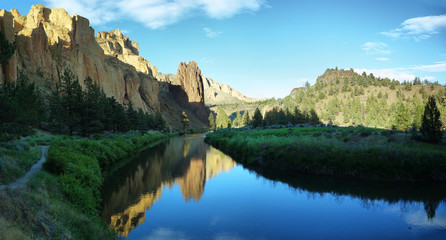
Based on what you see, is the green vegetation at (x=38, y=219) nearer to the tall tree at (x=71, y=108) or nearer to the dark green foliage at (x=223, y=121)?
the tall tree at (x=71, y=108)

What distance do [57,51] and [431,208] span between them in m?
76.9

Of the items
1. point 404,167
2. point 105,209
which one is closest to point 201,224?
point 105,209

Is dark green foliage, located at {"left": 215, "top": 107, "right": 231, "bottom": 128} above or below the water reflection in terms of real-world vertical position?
above

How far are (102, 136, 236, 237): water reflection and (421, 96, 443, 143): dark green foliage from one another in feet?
58.6

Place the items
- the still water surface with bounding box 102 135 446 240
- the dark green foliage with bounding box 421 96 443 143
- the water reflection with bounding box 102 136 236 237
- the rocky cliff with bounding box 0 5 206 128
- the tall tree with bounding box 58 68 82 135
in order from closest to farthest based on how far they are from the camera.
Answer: the still water surface with bounding box 102 135 446 240, the water reflection with bounding box 102 136 236 237, the dark green foliage with bounding box 421 96 443 143, the tall tree with bounding box 58 68 82 135, the rocky cliff with bounding box 0 5 206 128

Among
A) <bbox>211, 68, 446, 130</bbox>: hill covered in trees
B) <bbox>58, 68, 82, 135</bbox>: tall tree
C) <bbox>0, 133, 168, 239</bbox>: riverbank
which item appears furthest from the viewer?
<bbox>211, 68, 446, 130</bbox>: hill covered in trees

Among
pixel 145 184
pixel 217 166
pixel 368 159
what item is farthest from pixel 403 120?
pixel 145 184

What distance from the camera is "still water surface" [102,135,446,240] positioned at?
36.4 feet

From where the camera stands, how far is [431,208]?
521 inches

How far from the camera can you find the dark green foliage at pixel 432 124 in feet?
69.9

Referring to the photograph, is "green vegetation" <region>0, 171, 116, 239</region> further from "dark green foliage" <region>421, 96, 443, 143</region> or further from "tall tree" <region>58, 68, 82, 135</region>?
"tall tree" <region>58, 68, 82, 135</region>

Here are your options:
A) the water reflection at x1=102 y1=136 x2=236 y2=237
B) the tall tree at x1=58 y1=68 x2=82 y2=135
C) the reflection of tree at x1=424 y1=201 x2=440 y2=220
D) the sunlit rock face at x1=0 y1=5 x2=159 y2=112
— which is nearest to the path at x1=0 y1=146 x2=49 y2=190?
the water reflection at x1=102 y1=136 x2=236 y2=237

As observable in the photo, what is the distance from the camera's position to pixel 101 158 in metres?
24.5

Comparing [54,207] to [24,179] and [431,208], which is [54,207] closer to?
[24,179]
